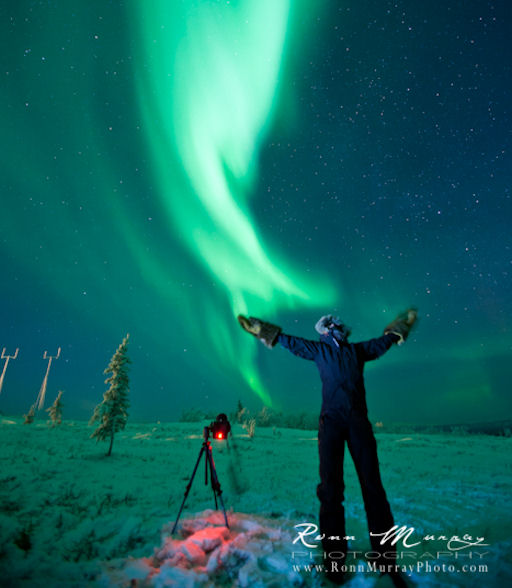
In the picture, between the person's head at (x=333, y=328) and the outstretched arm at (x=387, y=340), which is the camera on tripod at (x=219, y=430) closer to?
the person's head at (x=333, y=328)

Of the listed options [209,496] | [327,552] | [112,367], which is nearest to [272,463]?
[209,496]

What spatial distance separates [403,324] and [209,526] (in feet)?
16.2

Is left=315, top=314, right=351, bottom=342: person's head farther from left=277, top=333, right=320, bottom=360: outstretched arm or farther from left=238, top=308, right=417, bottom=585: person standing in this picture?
left=277, top=333, right=320, bottom=360: outstretched arm

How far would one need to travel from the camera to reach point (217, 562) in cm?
367

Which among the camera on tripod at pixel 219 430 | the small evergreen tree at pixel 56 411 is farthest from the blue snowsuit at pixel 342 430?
the small evergreen tree at pixel 56 411

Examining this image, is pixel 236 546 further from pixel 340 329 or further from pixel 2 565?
pixel 340 329

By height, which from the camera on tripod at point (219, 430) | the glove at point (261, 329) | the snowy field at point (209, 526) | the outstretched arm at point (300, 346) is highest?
the glove at point (261, 329)

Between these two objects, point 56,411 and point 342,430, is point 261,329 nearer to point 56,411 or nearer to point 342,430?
point 342,430

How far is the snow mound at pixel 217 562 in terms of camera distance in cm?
331

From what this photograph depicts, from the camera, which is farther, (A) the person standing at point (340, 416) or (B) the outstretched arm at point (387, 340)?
(B) the outstretched arm at point (387, 340)

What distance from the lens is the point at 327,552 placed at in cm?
349

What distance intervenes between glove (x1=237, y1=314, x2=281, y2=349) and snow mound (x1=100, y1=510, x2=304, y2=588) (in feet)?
9.31

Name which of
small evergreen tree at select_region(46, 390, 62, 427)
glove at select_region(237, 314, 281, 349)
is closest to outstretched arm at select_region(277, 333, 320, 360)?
glove at select_region(237, 314, 281, 349)

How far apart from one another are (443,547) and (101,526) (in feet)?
20.7
